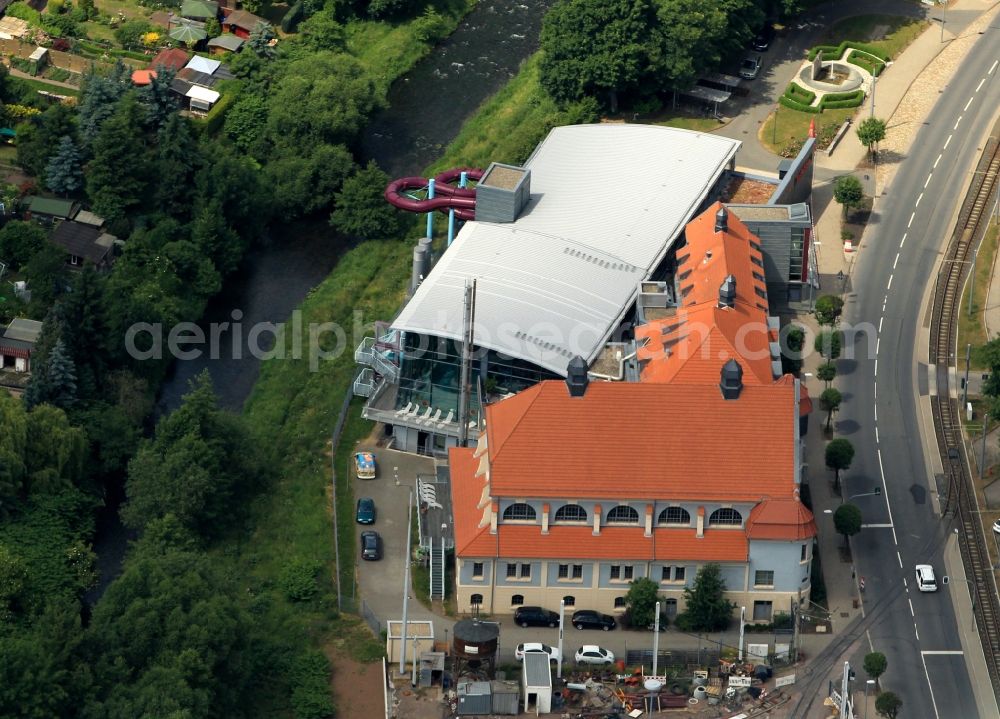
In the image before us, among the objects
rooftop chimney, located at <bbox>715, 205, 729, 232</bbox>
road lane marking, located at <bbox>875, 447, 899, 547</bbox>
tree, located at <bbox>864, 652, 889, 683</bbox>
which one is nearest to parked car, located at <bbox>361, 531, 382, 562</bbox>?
tree, located at <bbox>864, 652, 889, 683</bbox>

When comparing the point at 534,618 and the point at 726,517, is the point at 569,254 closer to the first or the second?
the point at 726,517

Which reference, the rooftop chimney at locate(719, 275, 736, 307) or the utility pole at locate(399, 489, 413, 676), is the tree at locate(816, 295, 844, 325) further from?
the utility pole at locate(399, 489, 413, 676)

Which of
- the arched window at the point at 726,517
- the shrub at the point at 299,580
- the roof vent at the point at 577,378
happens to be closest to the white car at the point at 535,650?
the arched window at the point at 726,517

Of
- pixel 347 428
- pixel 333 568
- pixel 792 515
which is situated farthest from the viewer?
pixel 347 428

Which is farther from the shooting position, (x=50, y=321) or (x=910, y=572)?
(x=50, y=321)

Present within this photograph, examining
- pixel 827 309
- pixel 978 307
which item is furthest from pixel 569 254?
pixel 978 307

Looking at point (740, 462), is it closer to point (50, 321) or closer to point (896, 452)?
point (896, 452)

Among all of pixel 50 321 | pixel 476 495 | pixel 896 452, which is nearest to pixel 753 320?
pixel 896 452
